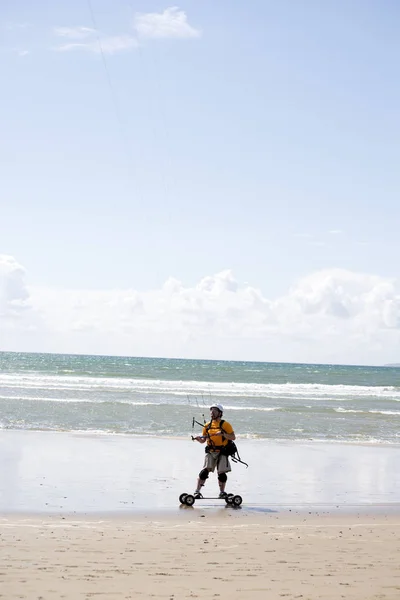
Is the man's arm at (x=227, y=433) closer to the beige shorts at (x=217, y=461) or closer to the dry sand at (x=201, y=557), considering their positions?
the beige shorts at (x=217, y=461)

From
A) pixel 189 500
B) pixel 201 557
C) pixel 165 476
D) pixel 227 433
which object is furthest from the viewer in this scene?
pixel 165 476

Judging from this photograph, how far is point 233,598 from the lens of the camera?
621 cm

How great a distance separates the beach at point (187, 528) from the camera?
659cm

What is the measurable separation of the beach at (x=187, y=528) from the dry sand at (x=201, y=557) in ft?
0.05

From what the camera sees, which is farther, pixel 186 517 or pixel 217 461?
pixel 217 461

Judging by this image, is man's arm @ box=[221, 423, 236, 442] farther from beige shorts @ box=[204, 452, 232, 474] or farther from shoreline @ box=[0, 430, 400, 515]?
shoreline @ box=[0, 430, 400, 515]

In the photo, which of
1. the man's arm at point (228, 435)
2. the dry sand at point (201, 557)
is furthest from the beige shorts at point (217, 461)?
the dry sand at point (201, 557)

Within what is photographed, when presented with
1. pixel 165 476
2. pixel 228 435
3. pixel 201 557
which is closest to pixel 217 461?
pixel 228 435

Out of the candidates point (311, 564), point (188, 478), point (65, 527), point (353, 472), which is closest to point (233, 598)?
point (311, 564)

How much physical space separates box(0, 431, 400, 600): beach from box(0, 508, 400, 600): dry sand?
2 centimetres

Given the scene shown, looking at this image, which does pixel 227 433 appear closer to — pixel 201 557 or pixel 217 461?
pixel 217 461

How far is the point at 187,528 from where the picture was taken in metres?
9.09

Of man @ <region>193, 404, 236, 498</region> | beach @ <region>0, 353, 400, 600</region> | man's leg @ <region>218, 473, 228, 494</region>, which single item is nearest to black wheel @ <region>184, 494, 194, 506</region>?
beach @ <region>0, 353, 400, 600</region>

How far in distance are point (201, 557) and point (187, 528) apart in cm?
155
